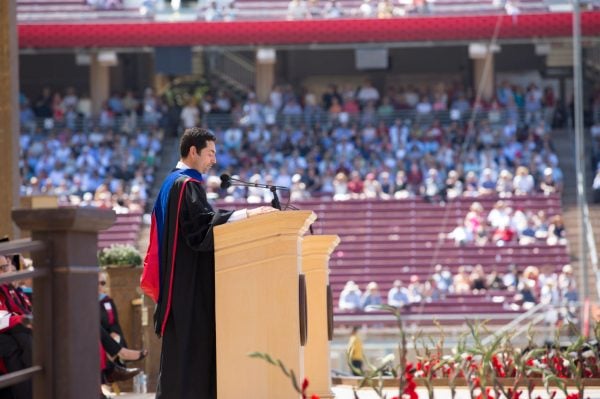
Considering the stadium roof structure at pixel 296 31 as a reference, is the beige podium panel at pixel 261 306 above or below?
below

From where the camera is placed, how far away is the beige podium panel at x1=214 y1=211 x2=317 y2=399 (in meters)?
8.39

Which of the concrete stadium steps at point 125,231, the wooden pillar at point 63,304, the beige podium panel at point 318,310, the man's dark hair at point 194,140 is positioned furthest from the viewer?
the concrete stadium steps at point 125,231

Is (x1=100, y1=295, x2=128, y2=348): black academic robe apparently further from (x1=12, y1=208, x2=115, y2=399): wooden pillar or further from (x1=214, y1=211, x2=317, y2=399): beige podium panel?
(x1=12, y1=208, x2=115, y2=399): wooden pillar

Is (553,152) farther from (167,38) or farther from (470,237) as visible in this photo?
(167,38)

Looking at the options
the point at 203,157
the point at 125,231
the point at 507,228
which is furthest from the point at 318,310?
the point at 125,231

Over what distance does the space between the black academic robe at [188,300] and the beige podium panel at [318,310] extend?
1913mm

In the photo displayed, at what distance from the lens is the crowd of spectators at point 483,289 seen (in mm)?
28125

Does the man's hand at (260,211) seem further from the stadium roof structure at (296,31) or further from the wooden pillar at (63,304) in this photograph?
the stadium roof structure at (296,31)

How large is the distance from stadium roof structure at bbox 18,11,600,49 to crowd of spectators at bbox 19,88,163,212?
1532 millimetres

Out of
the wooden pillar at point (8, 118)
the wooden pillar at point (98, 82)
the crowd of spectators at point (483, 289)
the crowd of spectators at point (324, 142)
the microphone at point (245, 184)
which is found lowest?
the crowd of spectators at point (483, 289)

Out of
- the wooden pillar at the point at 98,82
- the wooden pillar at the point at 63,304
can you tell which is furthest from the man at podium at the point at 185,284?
the wooden pillar at the point at 98,82

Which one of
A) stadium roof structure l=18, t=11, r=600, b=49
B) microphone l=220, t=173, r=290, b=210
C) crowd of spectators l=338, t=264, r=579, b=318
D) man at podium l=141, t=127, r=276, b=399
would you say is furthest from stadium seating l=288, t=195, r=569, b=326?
man at podium l=141, t=127, r=276, b=399

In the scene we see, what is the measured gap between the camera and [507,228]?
103 feet

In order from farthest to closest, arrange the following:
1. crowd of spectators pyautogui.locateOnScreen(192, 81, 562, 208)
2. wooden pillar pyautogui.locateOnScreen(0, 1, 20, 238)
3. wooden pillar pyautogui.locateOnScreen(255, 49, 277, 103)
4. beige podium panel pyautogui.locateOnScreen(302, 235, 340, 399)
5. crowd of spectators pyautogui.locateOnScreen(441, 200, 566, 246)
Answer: wooden pillar pyautogui.locateOnScreen(255, 49, 277, 103), crowd of spectators pyautogui.locateOnScreen(192, 81, 562, 208), crowd of spectators pyautogui.locateOnScreen(441, 200, 566, 246), wooden pillar pyautogui.locateOnScreen(0, 1, 20, 238), beige podium panel pyautogui.locateOnScreen(302, 235, 340, 399)
